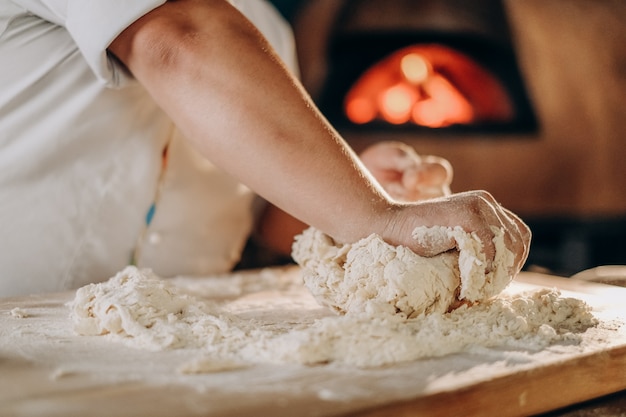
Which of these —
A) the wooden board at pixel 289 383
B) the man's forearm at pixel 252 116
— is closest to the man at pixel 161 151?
the man's forearm at pixel 252 116

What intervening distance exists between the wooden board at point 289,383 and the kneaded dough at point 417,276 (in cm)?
10

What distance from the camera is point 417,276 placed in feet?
2.16

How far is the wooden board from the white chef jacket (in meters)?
0.26

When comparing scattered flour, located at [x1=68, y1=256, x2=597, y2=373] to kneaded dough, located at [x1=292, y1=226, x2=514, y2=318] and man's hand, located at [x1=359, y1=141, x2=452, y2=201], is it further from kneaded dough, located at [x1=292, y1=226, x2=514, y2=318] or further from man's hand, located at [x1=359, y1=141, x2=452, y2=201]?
man's hand, located at [x1=359, y1=141, x2=452, y2=201]

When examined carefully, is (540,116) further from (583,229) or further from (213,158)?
(213,158)

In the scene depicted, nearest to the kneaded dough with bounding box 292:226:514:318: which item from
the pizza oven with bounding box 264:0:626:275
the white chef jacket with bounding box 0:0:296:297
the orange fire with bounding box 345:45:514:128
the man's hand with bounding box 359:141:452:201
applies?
the man's hand with bounding box 359:141:452:201

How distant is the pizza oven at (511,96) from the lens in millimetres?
2258

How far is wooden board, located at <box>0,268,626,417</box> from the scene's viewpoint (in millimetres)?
458

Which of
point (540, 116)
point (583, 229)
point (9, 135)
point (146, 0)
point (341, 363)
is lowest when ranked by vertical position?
point (583, 229)

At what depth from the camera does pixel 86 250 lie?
943 millimetres

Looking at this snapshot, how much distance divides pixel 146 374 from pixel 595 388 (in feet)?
1.25

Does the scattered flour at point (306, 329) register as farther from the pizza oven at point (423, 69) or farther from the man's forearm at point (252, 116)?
the pizza oven at point (423, 69)

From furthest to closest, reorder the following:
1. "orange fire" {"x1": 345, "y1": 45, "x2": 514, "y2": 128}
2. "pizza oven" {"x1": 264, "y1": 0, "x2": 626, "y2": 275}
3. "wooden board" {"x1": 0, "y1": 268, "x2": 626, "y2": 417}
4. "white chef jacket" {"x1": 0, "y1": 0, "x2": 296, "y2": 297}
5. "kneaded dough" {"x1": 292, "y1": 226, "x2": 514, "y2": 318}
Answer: "orange fire" {"x1": 345, "y1": 45, "x2": 514, "y2": 128} → "pizza oven" {"x1": 264, "y1": 0, "x2": 626, "y2": 275} → "white chef jacket" {"x1": 0, "y1": 0, "x2": 296, "y2": 297} → "kneaded dough" {"x1": 292, "y1": 226, "x2": 514, "y2": 318} → "wooden board" {"x1": 0, "y1": 268, "x2": 626, "y2": 417}

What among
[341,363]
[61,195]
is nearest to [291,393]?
[341,363]
